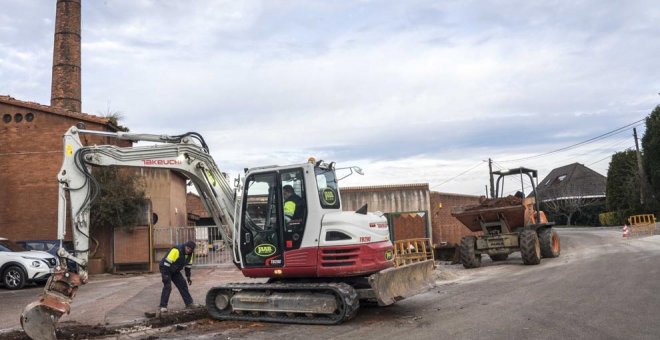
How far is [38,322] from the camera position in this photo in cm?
774

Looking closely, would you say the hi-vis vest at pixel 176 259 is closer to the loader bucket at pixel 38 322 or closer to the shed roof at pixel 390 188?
the loader bucket at pixel 38 322

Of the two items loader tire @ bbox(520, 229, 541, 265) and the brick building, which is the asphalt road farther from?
the brick building

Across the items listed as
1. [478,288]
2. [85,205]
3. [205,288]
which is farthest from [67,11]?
[478,288]

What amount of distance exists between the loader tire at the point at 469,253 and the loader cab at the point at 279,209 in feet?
31.5

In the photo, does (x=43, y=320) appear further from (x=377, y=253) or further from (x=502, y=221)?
(x=502, y=221)

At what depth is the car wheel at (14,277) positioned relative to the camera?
15656mm

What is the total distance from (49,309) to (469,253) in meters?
13.1

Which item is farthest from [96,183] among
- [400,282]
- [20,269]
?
[20,269]

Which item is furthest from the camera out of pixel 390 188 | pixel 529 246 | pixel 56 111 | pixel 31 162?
pixel 390 188

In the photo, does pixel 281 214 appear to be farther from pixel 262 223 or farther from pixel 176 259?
pixel 176 259

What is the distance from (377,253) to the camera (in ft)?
29.8

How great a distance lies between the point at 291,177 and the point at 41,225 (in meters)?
15.8

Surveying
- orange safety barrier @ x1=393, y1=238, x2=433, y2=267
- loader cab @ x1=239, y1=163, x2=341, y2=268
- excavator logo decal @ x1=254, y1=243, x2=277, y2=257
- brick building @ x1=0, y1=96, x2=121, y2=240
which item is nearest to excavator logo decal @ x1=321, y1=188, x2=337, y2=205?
loader cab @ x1=239, y1=163, x2=341, y2=268

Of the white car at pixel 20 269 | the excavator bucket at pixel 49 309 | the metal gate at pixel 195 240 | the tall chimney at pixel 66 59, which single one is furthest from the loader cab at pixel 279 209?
the tall chimney at pixel 66 59
